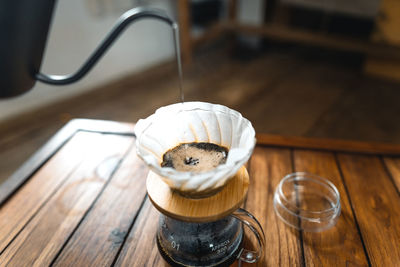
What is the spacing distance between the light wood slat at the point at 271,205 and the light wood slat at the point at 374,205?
0.53 feet

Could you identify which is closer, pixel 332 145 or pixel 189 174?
pixel 189 174

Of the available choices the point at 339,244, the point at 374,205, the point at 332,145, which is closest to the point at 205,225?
the point at 339,244

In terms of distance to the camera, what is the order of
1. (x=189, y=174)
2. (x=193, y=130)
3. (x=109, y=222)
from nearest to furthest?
(x=189, y=174) < (x=193, y=130) < (x=109, y=222)

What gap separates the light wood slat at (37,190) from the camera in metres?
0.76

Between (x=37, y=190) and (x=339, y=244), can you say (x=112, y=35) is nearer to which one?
(x=37, y=190)

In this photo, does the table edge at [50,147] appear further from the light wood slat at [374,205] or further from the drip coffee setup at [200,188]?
the light wood slat at [374,205]

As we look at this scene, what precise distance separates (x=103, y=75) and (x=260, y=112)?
1.14 meters

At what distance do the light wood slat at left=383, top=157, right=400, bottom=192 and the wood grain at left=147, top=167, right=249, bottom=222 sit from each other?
0.52 metres

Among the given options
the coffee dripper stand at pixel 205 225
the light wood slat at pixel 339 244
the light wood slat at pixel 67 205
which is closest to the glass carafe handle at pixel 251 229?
the coffee dripper stand at pixel 205 225

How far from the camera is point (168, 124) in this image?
0.65m

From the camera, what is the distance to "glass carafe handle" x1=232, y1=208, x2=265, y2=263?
60 centimetres

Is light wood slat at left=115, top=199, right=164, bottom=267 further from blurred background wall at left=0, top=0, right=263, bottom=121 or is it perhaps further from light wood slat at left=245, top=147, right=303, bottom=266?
blurred background wall at left=0, top=0, right=263, bottom=121

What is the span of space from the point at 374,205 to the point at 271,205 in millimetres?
258

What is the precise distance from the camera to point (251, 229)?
0.60 meters
